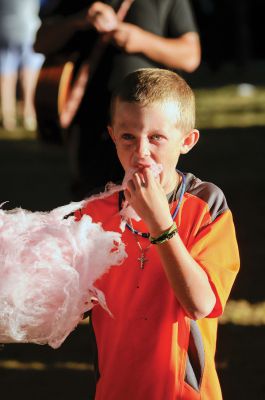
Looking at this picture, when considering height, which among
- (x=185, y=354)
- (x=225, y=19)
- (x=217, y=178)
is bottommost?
(x=225, y=19)

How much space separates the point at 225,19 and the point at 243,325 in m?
13.5

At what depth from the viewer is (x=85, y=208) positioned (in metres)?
2.45

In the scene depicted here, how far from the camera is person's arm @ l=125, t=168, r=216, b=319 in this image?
2.12 meters

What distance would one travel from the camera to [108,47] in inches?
155

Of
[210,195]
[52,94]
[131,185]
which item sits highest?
[131,185]

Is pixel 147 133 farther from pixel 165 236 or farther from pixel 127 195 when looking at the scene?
pixel 165 236

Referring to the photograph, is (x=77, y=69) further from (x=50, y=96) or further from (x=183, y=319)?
(x=183, y=319)

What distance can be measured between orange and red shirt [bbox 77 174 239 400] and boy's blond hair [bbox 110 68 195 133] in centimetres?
23

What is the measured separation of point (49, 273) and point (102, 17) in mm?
1862

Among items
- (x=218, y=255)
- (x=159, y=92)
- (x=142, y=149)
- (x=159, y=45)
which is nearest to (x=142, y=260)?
(x=218, y=255)

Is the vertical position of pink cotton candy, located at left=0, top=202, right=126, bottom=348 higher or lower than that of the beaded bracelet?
lower

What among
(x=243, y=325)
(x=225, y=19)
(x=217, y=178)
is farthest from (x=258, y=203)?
(x=225, y=19)

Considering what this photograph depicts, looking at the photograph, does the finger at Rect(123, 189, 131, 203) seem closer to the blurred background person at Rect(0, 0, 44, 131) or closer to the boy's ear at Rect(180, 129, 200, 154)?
the boy's ear at Rect(180, 129, 200, 154)

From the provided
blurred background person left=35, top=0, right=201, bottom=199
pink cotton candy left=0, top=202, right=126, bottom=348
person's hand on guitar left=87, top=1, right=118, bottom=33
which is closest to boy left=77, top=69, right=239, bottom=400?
pink cotton candy left=0, top=202, right=126, bottom=348
